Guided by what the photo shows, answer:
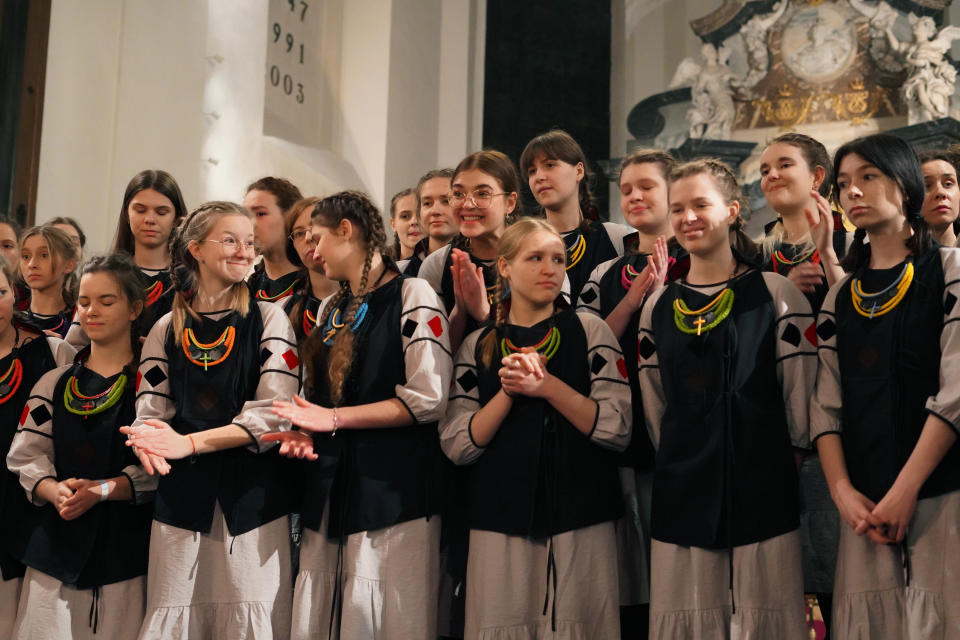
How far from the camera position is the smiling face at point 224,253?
352 centimetres

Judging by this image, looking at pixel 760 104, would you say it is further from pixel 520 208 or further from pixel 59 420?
pixel 59 420

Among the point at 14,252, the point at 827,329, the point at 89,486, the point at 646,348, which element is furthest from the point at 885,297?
the point at 14,252

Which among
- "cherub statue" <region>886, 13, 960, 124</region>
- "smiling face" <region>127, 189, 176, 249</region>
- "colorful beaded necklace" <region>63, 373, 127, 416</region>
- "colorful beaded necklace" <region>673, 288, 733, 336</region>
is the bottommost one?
"colorful beaded necklace" <region>63, 373, 127, 416</region>

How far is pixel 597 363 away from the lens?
10.7 feet

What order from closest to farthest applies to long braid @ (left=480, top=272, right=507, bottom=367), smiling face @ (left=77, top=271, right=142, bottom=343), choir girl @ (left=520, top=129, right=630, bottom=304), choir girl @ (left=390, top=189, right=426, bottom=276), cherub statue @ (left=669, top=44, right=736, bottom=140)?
long braid @ (left=480, top=272, right=507, bottom=367) → smiling face @ (left=77, top=271, right=142, bottom=343) → choir girl @ (left=520, top=129, right=630, bottom=304) → choir girl @ (left=390, top=189, right=426, bottom=276) → cherub statue @ (left=669, top=44, right=736, bottom=140)

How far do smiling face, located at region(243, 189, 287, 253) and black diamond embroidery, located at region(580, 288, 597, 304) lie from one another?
1336 millimetres

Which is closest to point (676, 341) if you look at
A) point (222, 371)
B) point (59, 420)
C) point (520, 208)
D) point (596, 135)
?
point (520, 208)

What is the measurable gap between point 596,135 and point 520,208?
859 centimetres

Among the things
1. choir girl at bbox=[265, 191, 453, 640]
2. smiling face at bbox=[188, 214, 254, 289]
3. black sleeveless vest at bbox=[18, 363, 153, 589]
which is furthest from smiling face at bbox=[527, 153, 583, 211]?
black sleeveless vest at bbox=[18, 363, 153, 589]

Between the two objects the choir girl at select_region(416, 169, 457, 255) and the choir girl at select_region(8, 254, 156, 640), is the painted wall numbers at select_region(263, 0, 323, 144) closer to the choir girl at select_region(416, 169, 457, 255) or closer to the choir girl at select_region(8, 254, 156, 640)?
the choir girl at select_region(416, 169, 457, 255)

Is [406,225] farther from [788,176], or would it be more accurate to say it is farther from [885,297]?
[885,297]

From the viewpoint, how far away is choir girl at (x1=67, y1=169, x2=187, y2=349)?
414 centimetres

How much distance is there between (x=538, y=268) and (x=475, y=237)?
0.54 meters

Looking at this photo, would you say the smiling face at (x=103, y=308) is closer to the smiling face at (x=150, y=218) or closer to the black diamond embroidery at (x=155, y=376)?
the black diamond embroidery at (x=155, y=376)
